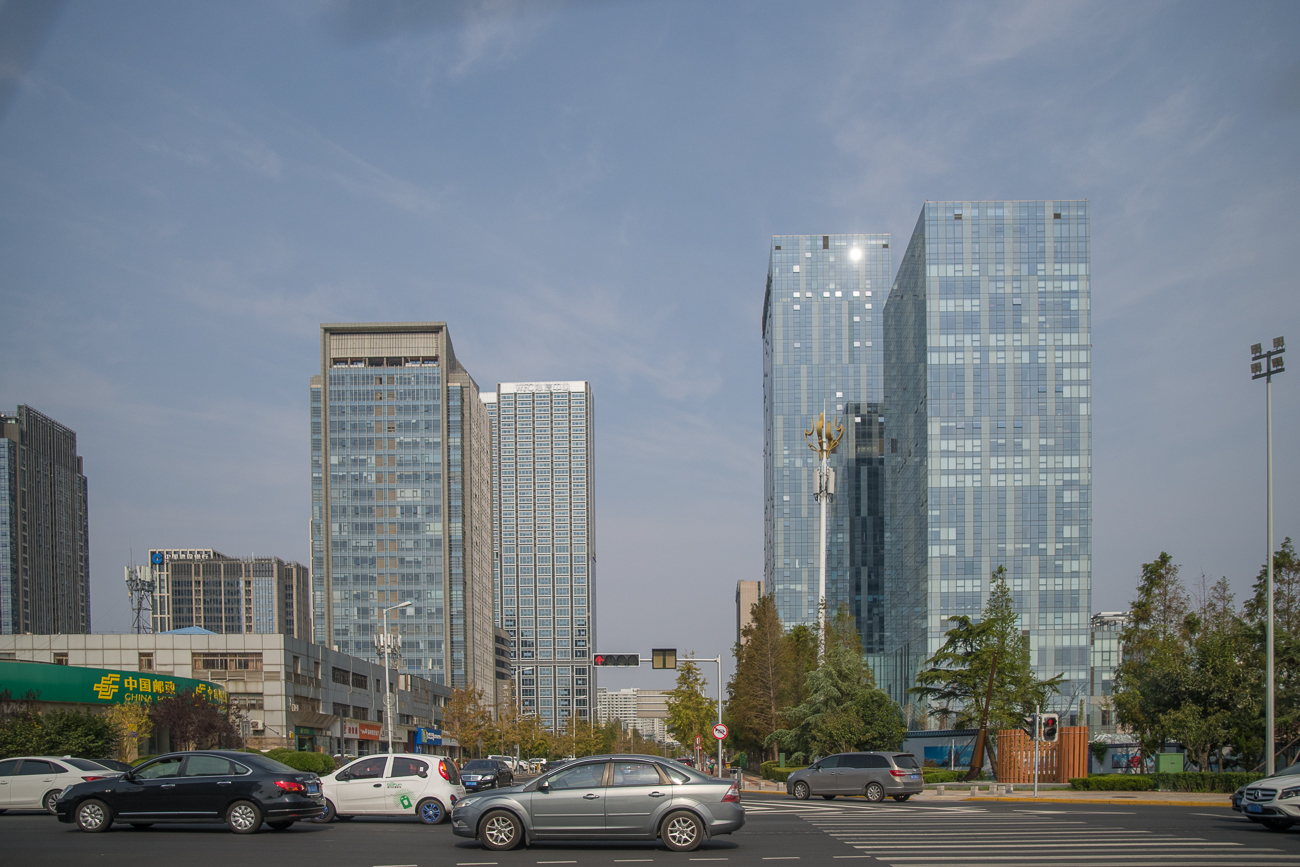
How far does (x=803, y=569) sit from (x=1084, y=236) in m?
64.8

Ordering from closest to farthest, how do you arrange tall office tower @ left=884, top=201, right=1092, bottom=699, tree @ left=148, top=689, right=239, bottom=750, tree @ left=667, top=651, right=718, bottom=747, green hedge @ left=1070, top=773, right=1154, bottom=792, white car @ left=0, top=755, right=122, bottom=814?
white car @ left=0, top=755, right=122, bottom=814 → green hedge @ left=1070, top=773, right=1154, bottom=792 → tree @ left=148, top=689, right=239, bottom=750 → tree @ left=667, top=651, right=718, bottom=747 → tall office tower @ left=884, top=201, right=1092, bottom=699

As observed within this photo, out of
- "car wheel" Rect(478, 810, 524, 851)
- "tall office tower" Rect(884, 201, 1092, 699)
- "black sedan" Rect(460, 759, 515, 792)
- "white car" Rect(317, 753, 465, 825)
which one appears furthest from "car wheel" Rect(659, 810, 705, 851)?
"tall office tower" Rect(884, 201, 1092, 699)

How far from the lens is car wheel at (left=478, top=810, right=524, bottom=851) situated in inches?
694

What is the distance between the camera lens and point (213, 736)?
164 feet

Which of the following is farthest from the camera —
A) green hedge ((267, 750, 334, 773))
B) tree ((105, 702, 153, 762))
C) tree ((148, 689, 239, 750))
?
tree ((148, 689, 239, 750))

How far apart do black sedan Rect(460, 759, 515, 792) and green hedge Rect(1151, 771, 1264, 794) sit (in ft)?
74.3

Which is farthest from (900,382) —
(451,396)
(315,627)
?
(315,627)

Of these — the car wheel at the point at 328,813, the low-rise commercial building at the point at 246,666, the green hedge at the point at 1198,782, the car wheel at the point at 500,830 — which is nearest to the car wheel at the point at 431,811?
the car wheel at the point at 328,813

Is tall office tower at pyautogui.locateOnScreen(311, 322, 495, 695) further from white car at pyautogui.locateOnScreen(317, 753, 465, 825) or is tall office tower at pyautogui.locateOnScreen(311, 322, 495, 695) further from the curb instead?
white car at pyautogui.locateOnScreen(317, 753, 465, 825)

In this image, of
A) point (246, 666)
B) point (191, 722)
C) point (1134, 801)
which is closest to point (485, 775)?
point (191, 722)

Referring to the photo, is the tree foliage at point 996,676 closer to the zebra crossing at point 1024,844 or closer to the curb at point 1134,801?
the curb at point 1134,801

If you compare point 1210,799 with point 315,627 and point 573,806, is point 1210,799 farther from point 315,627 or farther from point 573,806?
point 315,627

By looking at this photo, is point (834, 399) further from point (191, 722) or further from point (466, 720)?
point (191, 722)

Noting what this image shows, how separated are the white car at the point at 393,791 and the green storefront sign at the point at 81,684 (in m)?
27.9
